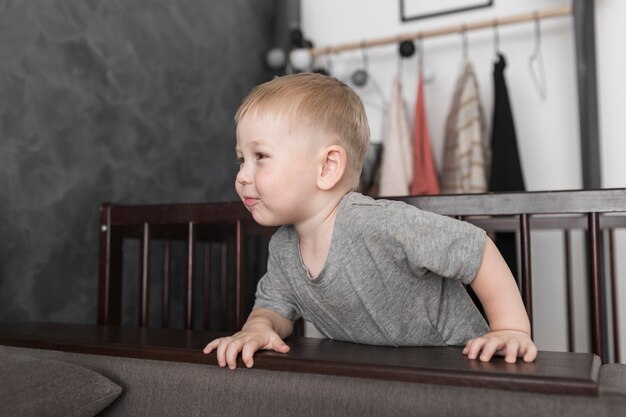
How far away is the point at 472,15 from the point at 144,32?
1472 millimetres

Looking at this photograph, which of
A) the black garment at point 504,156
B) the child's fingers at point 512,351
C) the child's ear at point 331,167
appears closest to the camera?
the child's fingers at point 512,351

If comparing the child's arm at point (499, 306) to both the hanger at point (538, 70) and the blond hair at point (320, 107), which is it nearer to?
the blond hair at point (320, 107)

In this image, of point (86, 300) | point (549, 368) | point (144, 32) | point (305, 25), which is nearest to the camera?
point (549, 368)

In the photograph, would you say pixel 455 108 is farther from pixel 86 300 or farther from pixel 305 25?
pixel 86 300

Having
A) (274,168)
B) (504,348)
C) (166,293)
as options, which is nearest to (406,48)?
(166,293)

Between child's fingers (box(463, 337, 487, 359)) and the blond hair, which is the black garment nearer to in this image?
the blond hair

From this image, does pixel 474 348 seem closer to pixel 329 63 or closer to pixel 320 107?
pixel 320 107

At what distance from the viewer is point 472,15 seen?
2834 mm

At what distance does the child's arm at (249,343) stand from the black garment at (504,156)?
1.41 m

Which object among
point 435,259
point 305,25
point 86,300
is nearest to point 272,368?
point 435,259

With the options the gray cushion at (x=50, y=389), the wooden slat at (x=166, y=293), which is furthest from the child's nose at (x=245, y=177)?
the wooden slat at (x=166, y=293)

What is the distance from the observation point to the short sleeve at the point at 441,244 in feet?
3.18

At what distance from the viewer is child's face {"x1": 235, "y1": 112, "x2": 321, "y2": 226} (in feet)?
3.39

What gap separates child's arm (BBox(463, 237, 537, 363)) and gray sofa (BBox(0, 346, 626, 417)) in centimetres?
13
